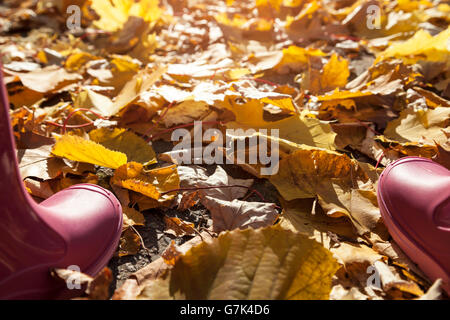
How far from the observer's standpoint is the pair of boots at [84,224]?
1.79 ft

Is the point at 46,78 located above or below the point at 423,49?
below

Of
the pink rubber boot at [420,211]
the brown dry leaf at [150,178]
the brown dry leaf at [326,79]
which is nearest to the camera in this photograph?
the pink rubber boot at [420,211]

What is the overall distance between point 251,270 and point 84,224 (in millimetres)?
322

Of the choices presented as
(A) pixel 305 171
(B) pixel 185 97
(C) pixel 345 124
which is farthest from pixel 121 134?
(C) pixel 345 124

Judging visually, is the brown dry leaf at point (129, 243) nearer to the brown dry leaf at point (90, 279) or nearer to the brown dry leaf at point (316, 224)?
the brown dry leaf at point (90, 279)

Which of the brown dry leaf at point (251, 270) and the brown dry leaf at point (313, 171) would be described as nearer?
the brown dry leaf at point (251, 270)

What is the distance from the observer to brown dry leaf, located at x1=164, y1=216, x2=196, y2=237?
849mm

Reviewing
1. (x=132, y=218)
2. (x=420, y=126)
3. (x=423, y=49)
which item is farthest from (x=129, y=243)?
(x=423, y=49)

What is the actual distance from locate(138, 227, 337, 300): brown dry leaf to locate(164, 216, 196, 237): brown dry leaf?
9.7 inches

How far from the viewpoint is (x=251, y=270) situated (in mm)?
596

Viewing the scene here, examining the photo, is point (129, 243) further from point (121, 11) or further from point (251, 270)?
point (121, 11)

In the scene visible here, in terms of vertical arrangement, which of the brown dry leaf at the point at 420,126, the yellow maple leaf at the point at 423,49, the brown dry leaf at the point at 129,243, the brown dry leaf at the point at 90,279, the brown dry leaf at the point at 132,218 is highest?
the yellow maple leaf at the point at 423,49

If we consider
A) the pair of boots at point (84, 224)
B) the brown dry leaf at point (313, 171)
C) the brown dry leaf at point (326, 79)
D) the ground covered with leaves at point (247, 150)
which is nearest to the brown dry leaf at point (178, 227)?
the ground covered with leaves at point (247, 150)
